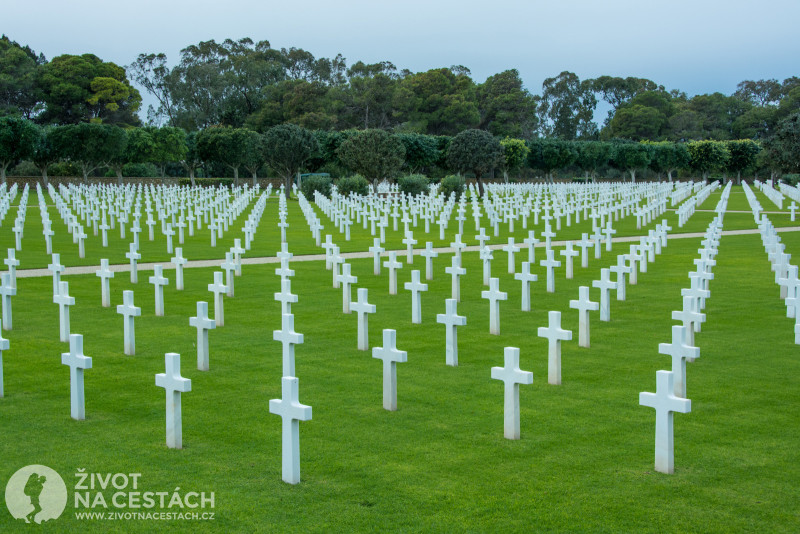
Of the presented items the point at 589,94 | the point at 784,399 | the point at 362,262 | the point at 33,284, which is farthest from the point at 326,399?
the point at 589,94

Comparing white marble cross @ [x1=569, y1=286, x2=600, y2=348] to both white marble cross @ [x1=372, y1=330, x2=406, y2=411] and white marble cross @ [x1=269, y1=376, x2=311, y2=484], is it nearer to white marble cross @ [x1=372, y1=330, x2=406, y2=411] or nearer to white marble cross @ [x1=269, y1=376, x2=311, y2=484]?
white marble cross @ [x1=372, y1=330, x2=406, y2=411]

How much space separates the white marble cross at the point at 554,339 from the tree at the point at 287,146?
5084cm

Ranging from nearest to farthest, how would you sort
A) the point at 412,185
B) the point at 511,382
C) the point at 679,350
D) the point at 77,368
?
the point at 511,382
the point at 679,350
the point at 77,368
the point at 412,185

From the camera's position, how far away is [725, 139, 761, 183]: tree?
93.8m

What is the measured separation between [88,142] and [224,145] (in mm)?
10004

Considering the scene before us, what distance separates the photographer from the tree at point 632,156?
89.1 meters

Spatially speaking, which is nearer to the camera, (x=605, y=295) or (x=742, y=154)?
(x=605, y=295)

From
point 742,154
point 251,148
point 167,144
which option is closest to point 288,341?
Result: point 167,144

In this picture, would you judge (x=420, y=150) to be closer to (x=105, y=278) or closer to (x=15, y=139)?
(x=15, y=139)

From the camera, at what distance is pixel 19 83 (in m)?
76.6

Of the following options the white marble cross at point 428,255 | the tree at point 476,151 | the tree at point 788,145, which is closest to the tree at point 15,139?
the tree at point 476,151

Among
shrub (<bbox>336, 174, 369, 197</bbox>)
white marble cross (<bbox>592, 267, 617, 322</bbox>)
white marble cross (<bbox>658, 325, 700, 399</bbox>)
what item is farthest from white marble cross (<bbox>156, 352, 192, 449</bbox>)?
shrub (<bbox>336, 174, 369, 197</bbox>)

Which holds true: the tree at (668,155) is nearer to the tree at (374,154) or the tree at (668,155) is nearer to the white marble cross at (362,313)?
the tree at (374,154)

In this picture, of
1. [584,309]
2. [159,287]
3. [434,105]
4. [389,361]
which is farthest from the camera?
[434,105]
